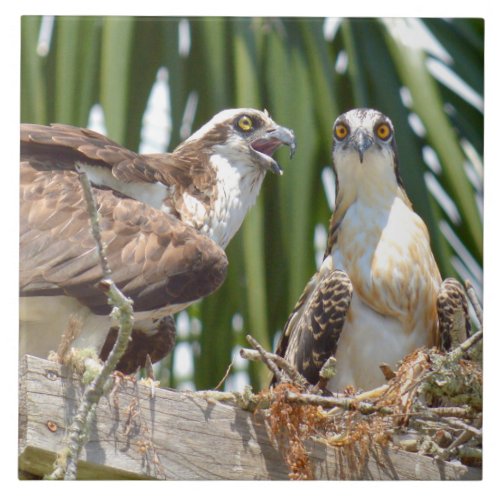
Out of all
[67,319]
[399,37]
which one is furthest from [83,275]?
[399,37]

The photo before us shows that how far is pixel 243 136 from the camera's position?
317 centimetres

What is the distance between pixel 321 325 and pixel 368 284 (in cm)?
22

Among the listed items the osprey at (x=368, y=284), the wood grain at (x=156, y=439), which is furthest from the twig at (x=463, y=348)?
the wood grain at (x=156, y=439)

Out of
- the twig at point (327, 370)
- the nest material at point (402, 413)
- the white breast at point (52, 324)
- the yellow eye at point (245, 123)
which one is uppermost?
the yellow eye at point (245, 123)

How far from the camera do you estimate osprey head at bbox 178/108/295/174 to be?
316 cm

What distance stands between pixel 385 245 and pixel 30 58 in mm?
1223

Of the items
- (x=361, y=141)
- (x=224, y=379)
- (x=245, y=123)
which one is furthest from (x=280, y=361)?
(x=245, y=123)

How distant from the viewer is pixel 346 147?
10.1 ft

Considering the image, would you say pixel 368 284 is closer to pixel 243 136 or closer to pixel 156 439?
pixel 243 136

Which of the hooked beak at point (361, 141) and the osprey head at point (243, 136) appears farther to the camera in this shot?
the osprey head at point (243, 136)

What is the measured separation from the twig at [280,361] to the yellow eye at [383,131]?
0.85 m

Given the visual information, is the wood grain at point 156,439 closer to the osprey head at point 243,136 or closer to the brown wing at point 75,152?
the brown wing at point 75,152

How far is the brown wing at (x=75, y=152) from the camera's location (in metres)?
2.96

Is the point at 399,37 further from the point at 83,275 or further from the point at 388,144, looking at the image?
the point at 83,275
